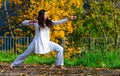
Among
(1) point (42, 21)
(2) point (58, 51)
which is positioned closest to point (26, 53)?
(2) point (58, 51)

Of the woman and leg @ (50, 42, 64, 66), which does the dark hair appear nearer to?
the woman

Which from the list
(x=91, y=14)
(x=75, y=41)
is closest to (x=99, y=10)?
(x=91, y=14)

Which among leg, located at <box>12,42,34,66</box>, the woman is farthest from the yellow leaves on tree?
the woman

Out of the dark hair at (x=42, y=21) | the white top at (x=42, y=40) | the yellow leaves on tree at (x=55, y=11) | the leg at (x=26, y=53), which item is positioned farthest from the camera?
the yellow leaves on tree at (x=55, y=11)

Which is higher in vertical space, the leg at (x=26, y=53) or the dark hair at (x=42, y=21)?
the dark hair at (x=42, y=21)

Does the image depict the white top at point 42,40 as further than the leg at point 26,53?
No

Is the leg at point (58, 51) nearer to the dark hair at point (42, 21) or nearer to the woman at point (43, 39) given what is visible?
the woman at point (43, 39)

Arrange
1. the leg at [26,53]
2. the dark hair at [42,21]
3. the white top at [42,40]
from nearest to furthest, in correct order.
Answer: the dark hair at [42,21] → the white top at [42,40] → the leg at [26,53]

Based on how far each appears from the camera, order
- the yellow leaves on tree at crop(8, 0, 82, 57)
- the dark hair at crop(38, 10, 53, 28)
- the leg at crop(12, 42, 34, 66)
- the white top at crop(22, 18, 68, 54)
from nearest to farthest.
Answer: the dark hair at crop(38, 10, 53, 28)
the white top at crop(22, 18, 68, 54)
the leg at crop(12, 42, 34, 66)
the yellow leaves on tree at crop(8, 0, 82, 57)

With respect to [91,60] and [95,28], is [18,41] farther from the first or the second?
[91,60]

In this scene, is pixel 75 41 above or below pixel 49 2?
below

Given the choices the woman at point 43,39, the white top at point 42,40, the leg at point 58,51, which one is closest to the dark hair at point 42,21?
the woman at point 43,39

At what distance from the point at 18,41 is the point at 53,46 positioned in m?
17.5

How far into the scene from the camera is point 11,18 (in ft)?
114
